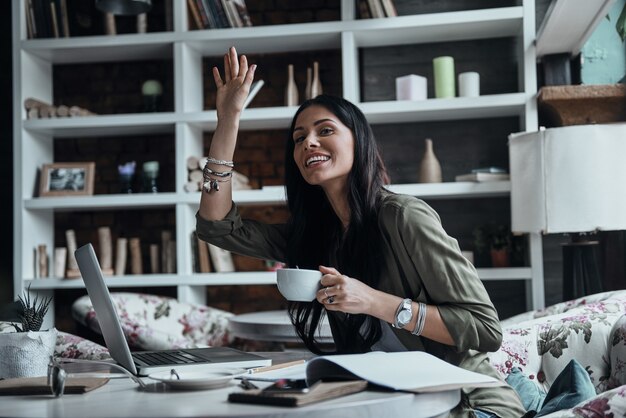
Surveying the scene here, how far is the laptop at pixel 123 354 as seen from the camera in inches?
57.3

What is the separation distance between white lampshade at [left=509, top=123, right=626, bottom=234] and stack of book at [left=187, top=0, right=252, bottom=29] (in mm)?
1784

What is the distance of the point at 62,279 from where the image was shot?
4.32 meters

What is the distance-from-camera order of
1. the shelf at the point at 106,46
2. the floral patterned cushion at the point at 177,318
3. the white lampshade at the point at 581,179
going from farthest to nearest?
the shelf at the point at 106,46 < the floral patterned cushion at the point at 177,318 < the white lampshade at the point at 581,179

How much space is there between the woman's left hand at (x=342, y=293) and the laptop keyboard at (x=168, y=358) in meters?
0.29

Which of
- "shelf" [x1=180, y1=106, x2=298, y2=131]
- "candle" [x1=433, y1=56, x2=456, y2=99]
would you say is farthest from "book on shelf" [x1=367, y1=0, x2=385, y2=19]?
"shelf" [x1=180, y1=106, x2=298, y2=131]

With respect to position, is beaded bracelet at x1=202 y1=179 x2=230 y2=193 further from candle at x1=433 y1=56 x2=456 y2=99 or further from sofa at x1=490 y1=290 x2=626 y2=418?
candle at x1=433 y1=56 x2=456 y2=99

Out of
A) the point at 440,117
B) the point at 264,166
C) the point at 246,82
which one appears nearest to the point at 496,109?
the point at 440,117

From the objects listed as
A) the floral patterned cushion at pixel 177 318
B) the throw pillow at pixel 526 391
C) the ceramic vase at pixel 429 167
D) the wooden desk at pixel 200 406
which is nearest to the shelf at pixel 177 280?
the floral patterned cushion at pixel 177 318

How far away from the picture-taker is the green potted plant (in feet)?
13.1

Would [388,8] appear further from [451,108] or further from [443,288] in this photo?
[443,288]

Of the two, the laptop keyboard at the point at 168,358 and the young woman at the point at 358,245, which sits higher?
the young woman at the point at 358,245

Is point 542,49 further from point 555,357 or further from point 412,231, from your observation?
point 412,231

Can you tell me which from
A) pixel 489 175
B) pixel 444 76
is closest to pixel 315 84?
pixel 444 76

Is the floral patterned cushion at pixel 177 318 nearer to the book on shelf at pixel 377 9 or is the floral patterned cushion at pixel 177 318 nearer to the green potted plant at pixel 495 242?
the green potted plant at pixel 495 242
